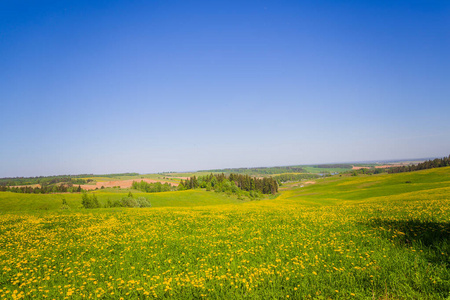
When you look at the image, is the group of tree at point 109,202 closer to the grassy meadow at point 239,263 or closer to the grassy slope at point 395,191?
the grassy meadow at point 239,263

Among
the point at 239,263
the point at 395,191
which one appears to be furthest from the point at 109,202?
the point at 395,191

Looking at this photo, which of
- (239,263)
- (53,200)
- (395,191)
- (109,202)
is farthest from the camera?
(53,200)

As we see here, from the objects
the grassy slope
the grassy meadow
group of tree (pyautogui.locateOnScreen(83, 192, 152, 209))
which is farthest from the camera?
group of tree (pyautogui.locateOnScreen(83, 192, 152, 209))

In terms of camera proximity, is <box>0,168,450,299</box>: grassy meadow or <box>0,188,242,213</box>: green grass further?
<box>0,188,242,213</box>: green grass

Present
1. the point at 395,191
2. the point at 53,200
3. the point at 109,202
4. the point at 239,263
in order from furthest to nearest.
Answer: the point at 53,200 → the point at 109,202 → the point at 395,191 → the point at 239,263

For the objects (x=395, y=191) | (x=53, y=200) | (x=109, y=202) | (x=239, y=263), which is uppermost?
(x=239, y=263)

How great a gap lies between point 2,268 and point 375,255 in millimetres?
14614

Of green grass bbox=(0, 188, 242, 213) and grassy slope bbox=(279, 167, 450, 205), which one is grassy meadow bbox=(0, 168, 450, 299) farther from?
green grass bbox=(0, 188, 242, 213)

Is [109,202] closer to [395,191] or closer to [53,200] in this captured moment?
[53,200]

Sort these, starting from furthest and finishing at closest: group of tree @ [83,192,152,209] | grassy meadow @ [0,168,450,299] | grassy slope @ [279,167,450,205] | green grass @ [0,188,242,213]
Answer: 1. green grass @ [0,188,242,213]
2. group of tree @ [83,192,152,209]
3. grassy slope @ [279,167,450,205]
4. grassy meadow @ [0,168,450,299]

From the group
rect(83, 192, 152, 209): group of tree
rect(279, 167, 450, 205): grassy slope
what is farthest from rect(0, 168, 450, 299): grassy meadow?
rect(83, 192, 152, 209): group of tree

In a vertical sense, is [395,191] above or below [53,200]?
below

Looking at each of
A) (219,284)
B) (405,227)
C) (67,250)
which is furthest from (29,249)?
(405,227)

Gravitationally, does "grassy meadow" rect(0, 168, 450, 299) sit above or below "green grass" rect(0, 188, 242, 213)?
above
